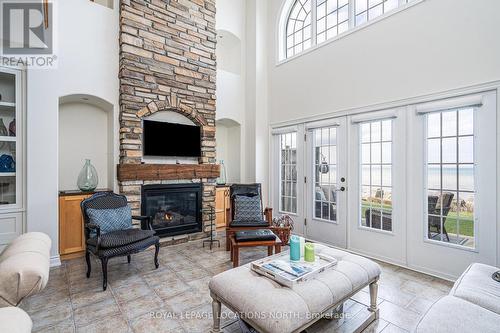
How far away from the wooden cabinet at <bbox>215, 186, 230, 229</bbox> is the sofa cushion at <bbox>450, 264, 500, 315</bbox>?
12.6 feet

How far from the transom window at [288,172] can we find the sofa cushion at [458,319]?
3.34 m

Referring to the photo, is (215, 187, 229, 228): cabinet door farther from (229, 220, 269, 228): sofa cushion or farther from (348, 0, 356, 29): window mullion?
(348, 0, 356, 29): window mullion

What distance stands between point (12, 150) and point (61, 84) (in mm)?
1005

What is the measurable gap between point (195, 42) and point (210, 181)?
8.05 feet

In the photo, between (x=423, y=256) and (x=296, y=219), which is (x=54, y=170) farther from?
(x=423, y=256)

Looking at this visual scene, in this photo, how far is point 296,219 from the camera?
476cm

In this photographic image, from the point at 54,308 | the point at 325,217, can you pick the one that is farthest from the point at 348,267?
the point at 54,308

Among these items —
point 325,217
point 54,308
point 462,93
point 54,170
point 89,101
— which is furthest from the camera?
point 325,217

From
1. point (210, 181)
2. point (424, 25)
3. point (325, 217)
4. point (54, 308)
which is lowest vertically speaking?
point (54, 308)

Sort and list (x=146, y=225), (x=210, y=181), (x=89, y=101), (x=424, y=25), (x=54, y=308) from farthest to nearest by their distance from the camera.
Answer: (x=210, y=181) < (x=89, y=101) < (x=146, y=225) < (x=424, y=25) < (x=54, y=308)

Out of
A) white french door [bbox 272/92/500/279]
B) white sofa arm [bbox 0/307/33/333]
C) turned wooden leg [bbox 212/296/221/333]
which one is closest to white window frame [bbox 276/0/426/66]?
white french door [bbox 272/92/500/279]

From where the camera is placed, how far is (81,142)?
3.99 meters

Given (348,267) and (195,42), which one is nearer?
(348,267)

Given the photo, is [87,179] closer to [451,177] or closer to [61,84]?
[61,84]
